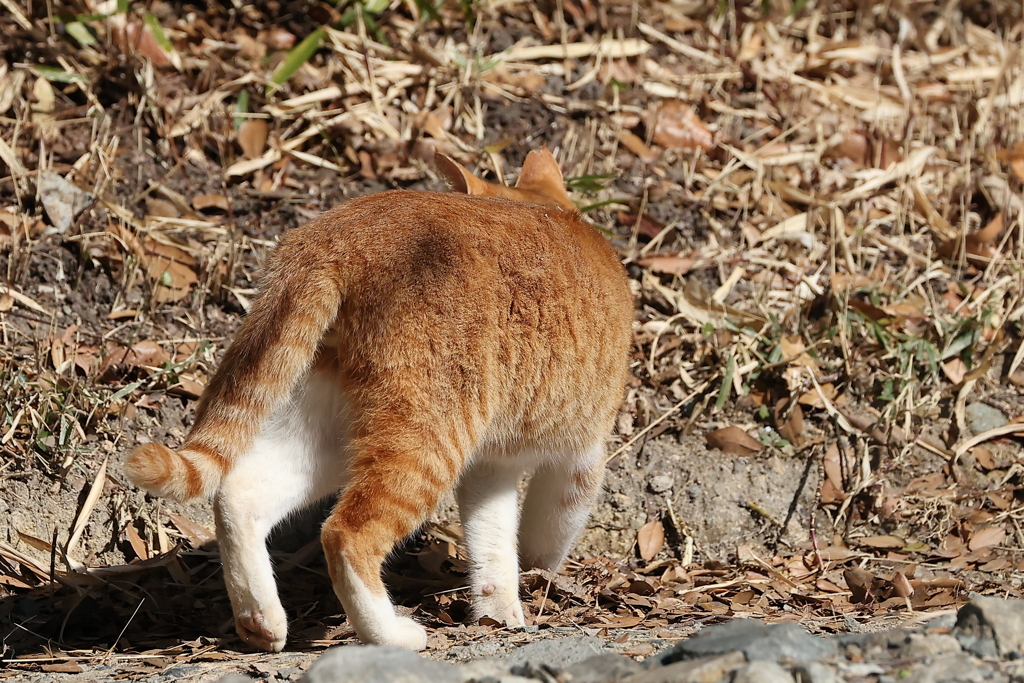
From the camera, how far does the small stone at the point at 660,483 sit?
4.67 meters

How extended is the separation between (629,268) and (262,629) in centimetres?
292

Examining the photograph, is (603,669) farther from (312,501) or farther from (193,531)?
(193,531)

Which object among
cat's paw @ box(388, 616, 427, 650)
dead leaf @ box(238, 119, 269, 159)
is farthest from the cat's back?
dead leaf @ box(238, 119, 269, 159)

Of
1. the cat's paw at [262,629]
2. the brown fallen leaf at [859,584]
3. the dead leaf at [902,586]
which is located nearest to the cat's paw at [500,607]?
the cat's paw at [262,629]

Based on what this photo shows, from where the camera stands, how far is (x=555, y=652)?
9.32 ft

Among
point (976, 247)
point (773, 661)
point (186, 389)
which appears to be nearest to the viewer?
point (773, 661)

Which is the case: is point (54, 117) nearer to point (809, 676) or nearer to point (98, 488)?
point (98, 488)

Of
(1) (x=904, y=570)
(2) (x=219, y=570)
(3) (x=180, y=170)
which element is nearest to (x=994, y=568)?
(1) (x=904, y=570)

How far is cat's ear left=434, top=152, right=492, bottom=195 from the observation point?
13.3ft

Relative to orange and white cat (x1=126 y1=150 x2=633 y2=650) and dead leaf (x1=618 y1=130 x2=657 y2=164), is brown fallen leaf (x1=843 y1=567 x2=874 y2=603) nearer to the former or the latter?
orange and white cat (x1=126 y1=150 x2=633 y2=650)

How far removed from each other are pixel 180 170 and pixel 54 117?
0.71 metres

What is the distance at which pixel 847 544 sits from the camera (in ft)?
14.8

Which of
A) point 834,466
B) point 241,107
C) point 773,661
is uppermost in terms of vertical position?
point 241,107

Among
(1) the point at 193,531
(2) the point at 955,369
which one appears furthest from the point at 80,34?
(2) the point at 955,369
